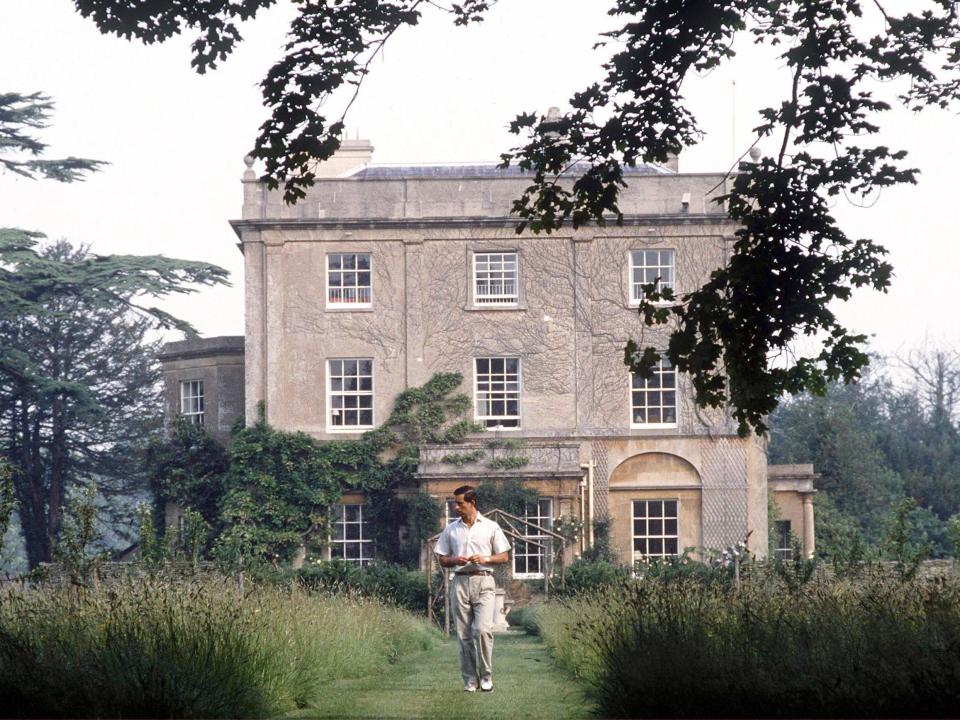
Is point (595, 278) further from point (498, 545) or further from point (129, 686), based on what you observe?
point (129, 686)

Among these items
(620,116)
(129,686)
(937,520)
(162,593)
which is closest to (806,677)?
(129,686)

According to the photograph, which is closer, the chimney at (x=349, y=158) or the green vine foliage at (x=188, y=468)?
the green vine foliage at (x=188, y=468)

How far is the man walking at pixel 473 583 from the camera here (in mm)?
13102

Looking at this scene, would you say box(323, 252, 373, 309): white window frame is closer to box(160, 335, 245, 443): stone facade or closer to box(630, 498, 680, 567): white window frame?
box(160, 335, 245, 443): stone facade

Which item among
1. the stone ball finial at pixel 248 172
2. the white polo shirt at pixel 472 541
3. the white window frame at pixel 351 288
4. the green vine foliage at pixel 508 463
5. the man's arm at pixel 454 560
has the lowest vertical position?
the man's arm at pixel 454 560

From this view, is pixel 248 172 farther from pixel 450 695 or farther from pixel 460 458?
pixel 450 695

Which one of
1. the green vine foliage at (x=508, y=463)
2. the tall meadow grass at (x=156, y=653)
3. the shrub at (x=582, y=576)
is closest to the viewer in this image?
the tall meadow grass at (x=156, y=653)

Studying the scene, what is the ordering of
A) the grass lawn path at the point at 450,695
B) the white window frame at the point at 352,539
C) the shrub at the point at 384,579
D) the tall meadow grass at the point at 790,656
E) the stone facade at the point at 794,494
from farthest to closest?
the stone facade at the point at 794,494, the white window frame at the point at 352,539, the shrub at the point at 384,579, the grass lawn path at the point at 450,695, the tall meadow grass at the point at 790,656

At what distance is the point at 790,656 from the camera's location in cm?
992

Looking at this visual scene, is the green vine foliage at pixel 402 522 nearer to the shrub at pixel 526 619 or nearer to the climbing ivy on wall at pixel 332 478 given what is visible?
the climbing ivy on wall at pixel 332 478

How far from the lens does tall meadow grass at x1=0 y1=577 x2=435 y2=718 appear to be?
9773 millimetres

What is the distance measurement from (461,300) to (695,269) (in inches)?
208

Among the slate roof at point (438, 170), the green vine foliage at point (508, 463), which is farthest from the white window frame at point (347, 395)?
the slate roof at point (438, 170)

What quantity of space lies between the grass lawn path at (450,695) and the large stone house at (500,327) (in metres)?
18.1
